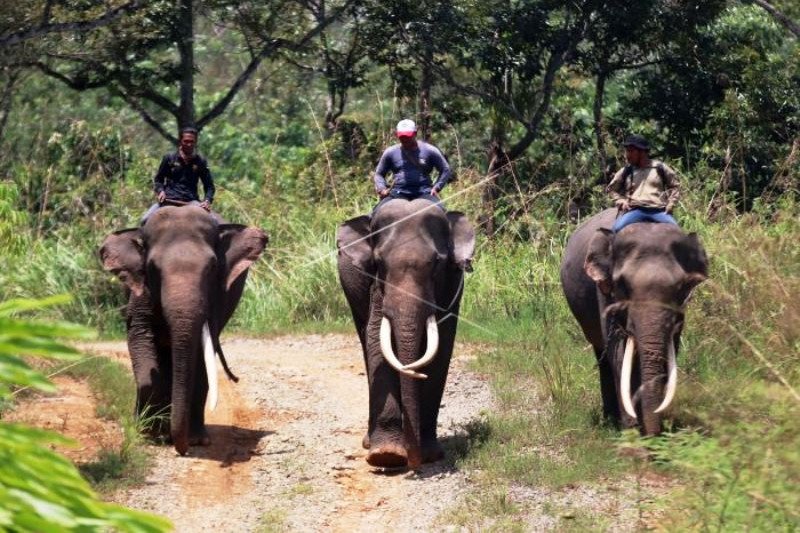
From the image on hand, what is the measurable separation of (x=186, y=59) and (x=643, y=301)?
31.9 feet

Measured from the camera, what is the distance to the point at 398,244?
10.1 metres

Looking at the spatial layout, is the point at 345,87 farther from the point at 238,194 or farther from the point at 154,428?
the point at 154,428

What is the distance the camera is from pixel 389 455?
9828 mm

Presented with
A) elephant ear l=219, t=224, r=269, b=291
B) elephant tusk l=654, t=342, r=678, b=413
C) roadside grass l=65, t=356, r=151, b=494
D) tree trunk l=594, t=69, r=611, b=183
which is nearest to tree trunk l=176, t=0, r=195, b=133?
tree trunk l=594, t=69, r=611, b=183

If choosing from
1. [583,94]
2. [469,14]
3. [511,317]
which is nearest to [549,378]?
[511,317]

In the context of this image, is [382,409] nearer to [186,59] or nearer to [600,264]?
[600,264]

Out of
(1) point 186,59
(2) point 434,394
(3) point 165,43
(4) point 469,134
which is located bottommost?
(2) point 434,394

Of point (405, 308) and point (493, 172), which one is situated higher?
point (493, 172)

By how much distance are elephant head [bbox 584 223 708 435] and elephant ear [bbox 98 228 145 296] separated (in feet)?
9.62

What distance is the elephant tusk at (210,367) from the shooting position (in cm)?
998

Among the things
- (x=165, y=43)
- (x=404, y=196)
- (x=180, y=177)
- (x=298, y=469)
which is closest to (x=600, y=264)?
(x=404, y=196)

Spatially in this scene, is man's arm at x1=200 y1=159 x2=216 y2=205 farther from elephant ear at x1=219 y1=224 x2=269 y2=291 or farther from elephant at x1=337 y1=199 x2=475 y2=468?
elephant at x1=337 y1=199 x2=475 y2=468

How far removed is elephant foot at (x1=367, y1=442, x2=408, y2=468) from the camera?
982 centimetres

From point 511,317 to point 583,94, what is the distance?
716cm
